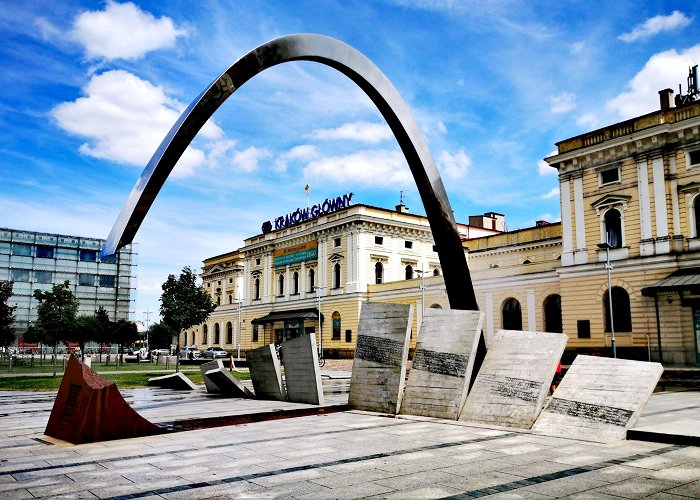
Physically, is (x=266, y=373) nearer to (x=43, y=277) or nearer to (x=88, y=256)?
(x=43, y=277)

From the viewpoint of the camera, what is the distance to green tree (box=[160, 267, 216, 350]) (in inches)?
1372

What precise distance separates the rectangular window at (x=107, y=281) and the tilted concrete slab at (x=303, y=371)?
3069 inches

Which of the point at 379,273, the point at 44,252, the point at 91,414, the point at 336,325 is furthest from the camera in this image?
the point at 44,252

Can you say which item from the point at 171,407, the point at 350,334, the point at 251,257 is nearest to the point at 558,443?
the point at 171,407

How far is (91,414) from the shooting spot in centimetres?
874

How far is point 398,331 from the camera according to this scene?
11812mm

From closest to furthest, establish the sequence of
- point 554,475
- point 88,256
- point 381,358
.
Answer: point 554,475, point 381,358, point 88,256

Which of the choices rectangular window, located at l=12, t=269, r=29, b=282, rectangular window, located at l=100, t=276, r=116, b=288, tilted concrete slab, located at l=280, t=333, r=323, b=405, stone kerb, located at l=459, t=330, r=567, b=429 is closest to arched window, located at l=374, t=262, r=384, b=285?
tilted concrete slab, located at l=280, t=333, r=323, b=405

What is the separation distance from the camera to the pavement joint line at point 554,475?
5.47m

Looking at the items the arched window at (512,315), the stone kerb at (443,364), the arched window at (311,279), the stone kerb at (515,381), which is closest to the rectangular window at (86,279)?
the arched window at (311,279)

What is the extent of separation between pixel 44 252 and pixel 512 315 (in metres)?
67.8

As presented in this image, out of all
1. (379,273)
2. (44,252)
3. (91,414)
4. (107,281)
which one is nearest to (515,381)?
(91,414)

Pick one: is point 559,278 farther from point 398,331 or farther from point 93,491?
point 93,491

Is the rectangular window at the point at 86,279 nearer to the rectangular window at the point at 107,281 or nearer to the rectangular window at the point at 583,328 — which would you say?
the rectangular window at the point at 107,281
